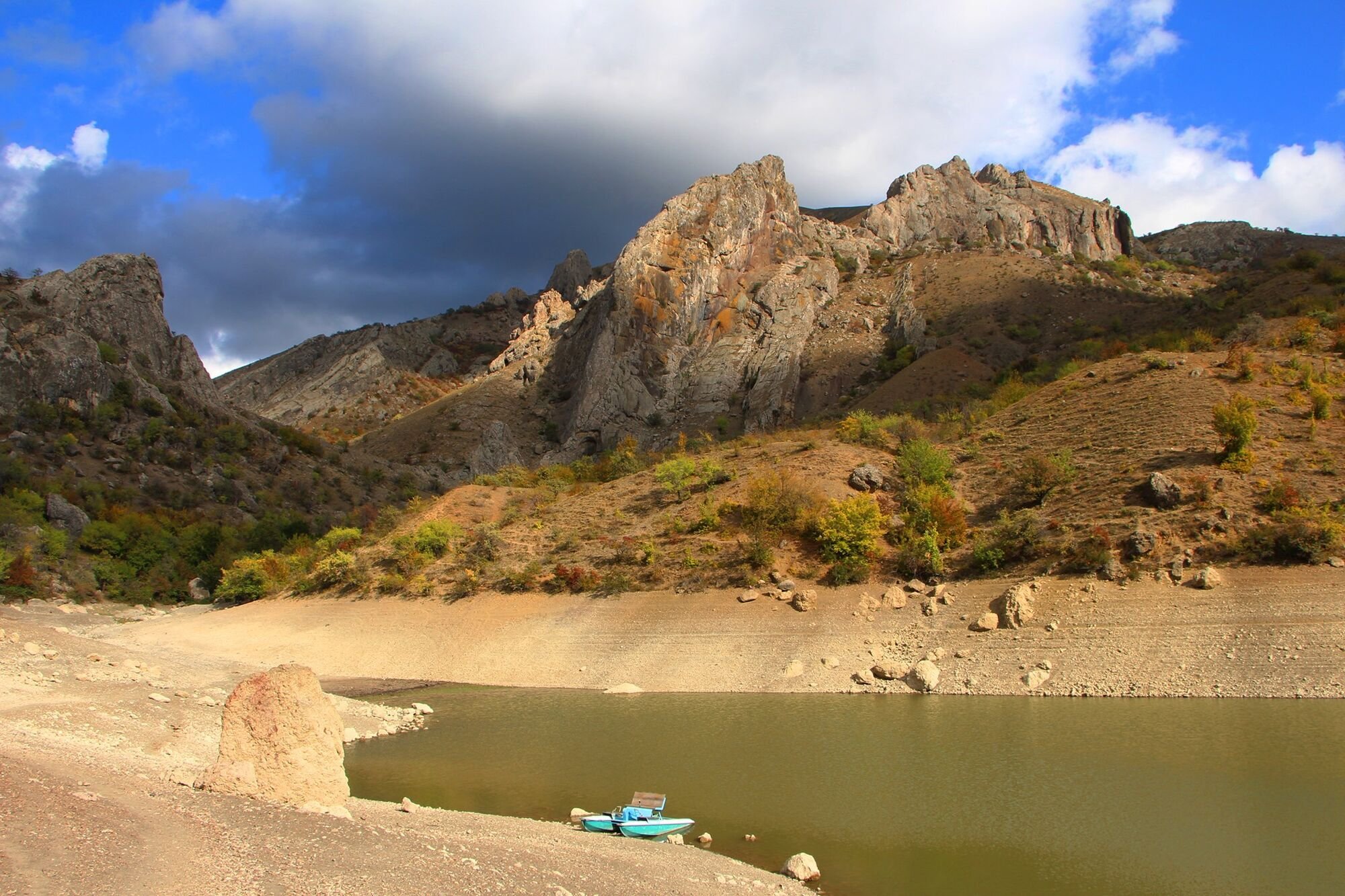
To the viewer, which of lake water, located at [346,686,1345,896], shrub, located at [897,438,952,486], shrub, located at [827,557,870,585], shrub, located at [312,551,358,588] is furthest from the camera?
shrub, located at [312,551,358,588]

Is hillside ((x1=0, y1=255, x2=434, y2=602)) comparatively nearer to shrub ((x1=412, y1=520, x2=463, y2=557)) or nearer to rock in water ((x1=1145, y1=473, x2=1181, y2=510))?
shrub ((x1=412, y1=520, x2=463, y2=557))

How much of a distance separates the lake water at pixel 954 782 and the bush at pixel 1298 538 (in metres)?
6.29

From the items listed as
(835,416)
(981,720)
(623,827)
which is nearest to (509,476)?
(835,416)

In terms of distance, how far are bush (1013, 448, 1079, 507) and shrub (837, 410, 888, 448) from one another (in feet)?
33.1

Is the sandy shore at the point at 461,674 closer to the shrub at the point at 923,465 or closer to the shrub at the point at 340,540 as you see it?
the shrub at the point at 340,540

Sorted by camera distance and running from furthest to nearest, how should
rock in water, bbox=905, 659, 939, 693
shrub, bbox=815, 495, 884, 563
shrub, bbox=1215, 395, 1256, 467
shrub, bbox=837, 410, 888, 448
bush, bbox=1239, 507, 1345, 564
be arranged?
shrub, bbox=837, 410, 888, 448
shrub, bbox=815, 495, 884, 563
shrub, bbox=1215, 395, 1256, 467
bush, bbox=1239, 507, 1345, 564
rock in water, bbox=905, 659, 939, 693

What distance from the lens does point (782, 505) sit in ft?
115

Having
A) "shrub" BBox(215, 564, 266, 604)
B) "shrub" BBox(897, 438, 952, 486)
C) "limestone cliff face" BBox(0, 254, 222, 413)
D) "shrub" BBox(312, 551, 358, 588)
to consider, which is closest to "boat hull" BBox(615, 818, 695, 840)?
"shrub" BBox(897, 438, 952, 486)

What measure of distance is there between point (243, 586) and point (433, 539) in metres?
10.6

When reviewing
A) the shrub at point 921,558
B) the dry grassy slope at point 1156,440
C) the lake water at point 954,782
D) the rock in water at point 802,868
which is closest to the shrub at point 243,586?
the lake water at point 954,782

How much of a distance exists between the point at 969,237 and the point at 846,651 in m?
80.2

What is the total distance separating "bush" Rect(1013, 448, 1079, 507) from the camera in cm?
3303

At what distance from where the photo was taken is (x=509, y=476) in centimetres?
5416

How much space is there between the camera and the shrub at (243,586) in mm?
41969
